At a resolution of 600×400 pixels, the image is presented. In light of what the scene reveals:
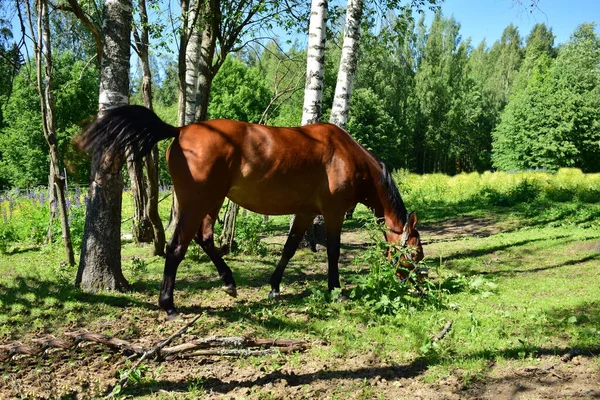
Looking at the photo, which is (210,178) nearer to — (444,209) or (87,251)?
(87,251)

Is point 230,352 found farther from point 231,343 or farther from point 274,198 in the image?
point 274,198

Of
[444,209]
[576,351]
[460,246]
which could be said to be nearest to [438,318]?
[576,351]

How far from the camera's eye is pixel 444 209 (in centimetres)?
1473

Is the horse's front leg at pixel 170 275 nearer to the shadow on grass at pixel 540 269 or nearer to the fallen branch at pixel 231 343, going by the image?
the fallen branch at pixel 231 343

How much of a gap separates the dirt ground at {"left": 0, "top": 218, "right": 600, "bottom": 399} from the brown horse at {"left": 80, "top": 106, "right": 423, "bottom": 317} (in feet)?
3.75

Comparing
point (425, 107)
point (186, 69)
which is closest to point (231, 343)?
point (186, 69)

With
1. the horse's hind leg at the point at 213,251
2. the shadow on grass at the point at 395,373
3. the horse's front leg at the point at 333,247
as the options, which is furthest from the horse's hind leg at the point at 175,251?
the horse's front leg at the point at 333,247

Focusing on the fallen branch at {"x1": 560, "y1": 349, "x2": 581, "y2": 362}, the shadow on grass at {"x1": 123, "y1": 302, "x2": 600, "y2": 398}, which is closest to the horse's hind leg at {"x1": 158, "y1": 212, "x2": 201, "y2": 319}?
the shadow on grass at {"x1": 123, "y1": 302, "x2": 600, "y2": 398}

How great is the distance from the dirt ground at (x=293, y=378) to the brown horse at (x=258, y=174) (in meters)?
1.14

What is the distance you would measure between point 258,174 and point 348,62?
463 centimetres

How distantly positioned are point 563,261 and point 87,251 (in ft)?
21.5

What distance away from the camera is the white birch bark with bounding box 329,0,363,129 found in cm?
850

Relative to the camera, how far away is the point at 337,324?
4.25m

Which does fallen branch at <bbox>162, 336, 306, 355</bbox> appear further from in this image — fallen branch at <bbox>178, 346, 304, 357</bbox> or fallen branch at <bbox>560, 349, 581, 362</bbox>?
fallen branch at <bbox>560, 349, 581, 362</bbox>
